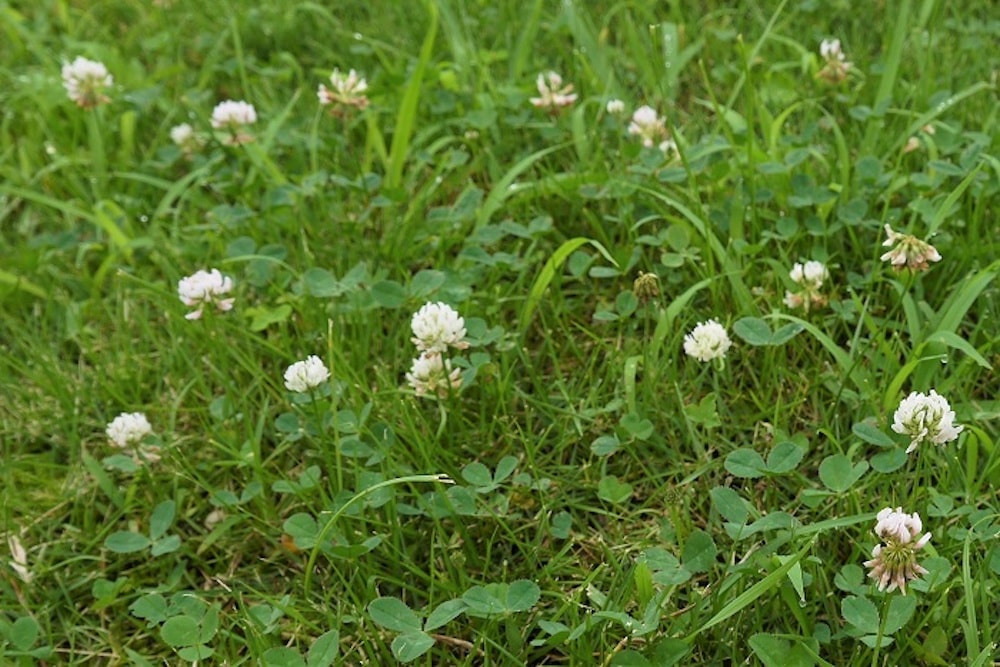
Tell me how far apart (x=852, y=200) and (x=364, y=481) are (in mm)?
1151

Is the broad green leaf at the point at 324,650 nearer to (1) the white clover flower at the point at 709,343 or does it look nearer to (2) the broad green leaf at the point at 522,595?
(2) the broad green leaf at the point at 522,595

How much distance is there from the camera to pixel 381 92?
294 centimetres

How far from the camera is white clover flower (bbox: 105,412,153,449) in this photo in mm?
2148

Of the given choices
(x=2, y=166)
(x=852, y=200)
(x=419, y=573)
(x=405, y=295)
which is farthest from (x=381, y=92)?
(x=419, y=573)

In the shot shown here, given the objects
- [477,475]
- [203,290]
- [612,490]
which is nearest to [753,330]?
[612,490]

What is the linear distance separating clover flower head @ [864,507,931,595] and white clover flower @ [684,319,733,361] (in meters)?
0.51

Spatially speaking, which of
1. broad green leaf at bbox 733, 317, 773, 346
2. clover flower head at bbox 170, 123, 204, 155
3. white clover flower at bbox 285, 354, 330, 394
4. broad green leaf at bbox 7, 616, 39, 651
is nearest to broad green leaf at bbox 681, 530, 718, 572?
broad green leaf at bbox 733, 317, 773, 346

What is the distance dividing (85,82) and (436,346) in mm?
1386

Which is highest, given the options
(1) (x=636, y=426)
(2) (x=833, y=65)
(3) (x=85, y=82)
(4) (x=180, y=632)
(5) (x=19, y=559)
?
(2) (x=833, y=65)

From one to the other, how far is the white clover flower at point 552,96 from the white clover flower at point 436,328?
2.84ft

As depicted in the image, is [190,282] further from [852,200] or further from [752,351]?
[852,200]

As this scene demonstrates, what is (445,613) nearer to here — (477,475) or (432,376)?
(477,475)

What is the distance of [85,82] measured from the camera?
112 inches

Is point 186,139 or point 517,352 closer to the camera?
point 517,352
